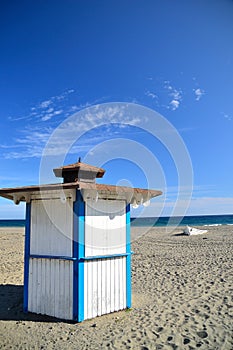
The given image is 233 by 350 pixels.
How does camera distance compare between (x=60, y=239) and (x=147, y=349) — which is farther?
(x=60, y=239)

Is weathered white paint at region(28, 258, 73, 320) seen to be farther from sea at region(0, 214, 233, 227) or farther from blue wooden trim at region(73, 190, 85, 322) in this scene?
sea at region(0, 214, 233, 227)

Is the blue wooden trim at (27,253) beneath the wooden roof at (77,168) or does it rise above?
beneath

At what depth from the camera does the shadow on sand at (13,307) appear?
5824mm

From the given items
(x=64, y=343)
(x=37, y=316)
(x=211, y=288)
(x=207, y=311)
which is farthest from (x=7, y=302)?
(x=211, y=288)

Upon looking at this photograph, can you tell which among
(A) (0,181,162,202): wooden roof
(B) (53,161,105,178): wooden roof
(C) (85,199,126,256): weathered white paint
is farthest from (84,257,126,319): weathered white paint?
(B) (53,161,105,178): wooden roof

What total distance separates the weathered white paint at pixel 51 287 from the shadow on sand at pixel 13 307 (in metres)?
0.15

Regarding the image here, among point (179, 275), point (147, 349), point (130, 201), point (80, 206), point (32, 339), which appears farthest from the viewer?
point (179, 275)

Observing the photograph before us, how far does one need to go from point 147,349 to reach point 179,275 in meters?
5.50

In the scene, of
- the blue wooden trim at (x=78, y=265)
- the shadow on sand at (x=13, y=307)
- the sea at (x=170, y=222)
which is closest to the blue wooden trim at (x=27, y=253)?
the shadow on sand at (x=13, y=307)

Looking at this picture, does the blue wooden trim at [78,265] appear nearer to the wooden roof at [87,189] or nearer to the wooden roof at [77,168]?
the wooden roof at [87,189]

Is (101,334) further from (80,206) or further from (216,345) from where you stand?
(80,206)

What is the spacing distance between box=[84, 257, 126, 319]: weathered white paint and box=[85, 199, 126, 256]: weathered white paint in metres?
0.24

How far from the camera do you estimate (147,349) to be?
14.7 feet

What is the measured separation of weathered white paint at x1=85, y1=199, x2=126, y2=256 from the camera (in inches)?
228
